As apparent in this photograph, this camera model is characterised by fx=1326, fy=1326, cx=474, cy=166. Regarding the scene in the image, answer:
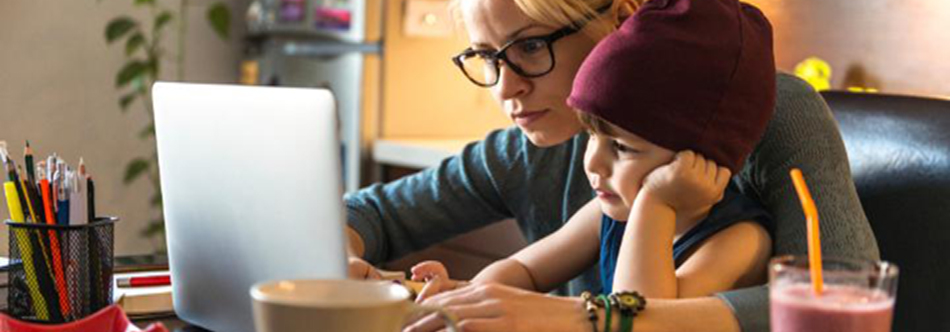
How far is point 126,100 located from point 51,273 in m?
2.55

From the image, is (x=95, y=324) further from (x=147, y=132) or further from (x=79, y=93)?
(x=147, y=132)

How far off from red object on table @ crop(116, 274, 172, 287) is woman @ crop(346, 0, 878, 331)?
20 centimetres

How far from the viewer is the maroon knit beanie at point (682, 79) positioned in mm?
1205

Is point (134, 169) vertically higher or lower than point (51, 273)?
lower

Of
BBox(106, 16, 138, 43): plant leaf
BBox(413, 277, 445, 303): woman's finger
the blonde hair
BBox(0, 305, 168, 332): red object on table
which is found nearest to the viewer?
BBox(0, 305, 168, 332): red object on table

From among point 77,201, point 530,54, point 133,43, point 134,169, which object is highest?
point 530,54

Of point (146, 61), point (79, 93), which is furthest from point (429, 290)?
point (146, 61)

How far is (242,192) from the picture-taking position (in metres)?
1.14

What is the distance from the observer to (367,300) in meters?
0.80

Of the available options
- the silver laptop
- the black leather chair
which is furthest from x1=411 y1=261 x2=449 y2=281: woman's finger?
the black leather chair

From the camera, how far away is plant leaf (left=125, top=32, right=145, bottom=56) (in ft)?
12.1

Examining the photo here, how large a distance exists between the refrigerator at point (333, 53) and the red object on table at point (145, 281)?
7.32 feet

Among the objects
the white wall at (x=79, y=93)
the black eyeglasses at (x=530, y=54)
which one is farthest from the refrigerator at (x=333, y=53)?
the black eyeglasses at (x=530, y=54)

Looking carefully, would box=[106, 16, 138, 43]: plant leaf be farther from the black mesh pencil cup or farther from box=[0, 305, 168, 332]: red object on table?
box=[0, 305, 168, 332]: red object on table
